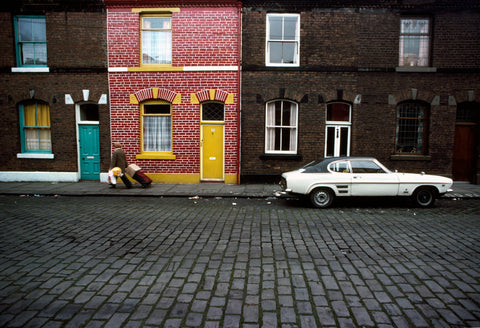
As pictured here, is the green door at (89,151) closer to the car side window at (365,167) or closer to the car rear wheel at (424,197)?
the car side window at (365,167)

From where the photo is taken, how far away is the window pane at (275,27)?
38.0ft

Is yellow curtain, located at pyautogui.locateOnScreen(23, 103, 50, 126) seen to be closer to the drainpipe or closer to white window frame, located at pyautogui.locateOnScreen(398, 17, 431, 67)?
the drainpipe

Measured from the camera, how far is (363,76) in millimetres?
11523

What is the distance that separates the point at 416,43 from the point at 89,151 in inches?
576

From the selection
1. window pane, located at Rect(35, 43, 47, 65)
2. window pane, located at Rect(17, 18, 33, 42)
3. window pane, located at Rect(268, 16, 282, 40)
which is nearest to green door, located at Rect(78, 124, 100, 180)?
window pane, located at Rect(35, 43, 47, 65)

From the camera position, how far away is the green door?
1215 cm

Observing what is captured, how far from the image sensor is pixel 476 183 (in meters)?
11.7

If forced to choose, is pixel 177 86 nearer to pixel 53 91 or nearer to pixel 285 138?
pixel 285 138

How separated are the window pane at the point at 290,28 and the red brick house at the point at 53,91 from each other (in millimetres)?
7534

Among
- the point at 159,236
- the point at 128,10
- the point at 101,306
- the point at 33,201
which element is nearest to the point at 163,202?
the point at 159,236

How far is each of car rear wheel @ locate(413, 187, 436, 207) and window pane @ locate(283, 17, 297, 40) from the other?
761cm

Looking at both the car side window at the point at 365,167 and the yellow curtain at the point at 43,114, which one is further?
the yellow curtain at the point at 43,114

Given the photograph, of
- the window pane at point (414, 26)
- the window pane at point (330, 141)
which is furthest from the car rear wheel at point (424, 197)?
the window pane at point (414, 26)

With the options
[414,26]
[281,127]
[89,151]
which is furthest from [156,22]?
[414,26]
